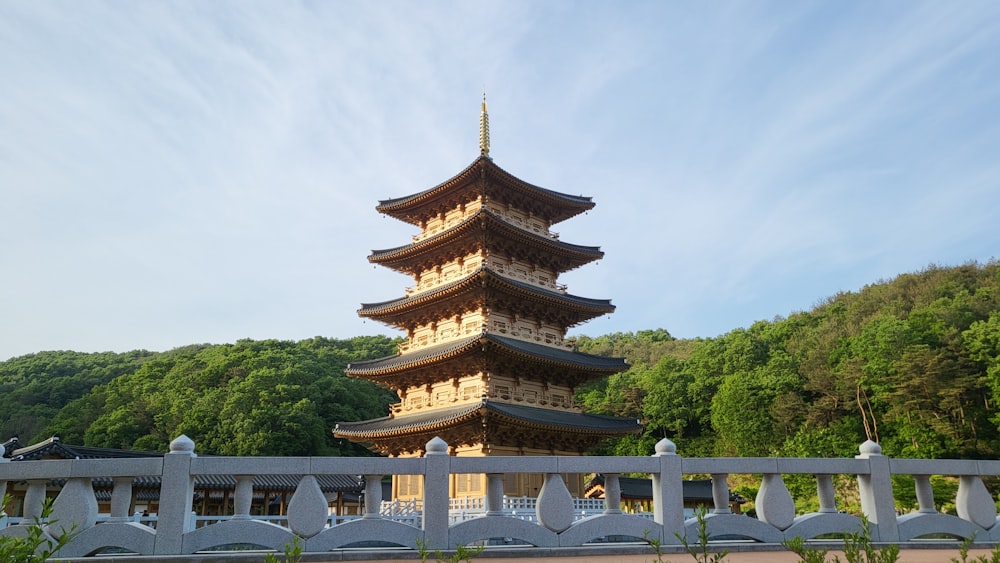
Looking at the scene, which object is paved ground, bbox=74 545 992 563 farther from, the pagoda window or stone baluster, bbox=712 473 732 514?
the pagoda window

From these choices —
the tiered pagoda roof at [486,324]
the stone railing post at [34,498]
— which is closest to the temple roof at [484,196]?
the tiered pagoda roof at [486,324]

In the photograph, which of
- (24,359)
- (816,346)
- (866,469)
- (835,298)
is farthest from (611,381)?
(24,359)

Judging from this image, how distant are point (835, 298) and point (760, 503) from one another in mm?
86849

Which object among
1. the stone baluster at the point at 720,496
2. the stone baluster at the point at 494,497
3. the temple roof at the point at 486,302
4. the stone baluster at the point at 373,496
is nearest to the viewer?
the stone baluster at the point at 373,496

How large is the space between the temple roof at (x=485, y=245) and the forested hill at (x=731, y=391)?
30.7 metres

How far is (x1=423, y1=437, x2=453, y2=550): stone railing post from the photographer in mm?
11047

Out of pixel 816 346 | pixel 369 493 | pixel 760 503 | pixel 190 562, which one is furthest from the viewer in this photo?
pixel 816 346

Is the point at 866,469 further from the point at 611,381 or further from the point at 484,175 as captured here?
the point at 611,381

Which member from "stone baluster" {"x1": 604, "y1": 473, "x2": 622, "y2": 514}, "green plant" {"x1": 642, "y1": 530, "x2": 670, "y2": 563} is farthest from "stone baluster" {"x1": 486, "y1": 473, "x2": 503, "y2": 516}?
"green plant" {"x1": 642, "y1": 530, "x2": 670, "y2": 563}

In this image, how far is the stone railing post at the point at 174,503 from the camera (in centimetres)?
1061

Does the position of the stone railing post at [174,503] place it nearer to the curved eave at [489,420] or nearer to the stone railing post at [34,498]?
the stone railing post at [34,498]

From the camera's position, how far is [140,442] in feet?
195

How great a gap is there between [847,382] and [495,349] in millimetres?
43879

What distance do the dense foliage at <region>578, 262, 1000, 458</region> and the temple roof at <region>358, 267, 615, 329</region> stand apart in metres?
31.8
